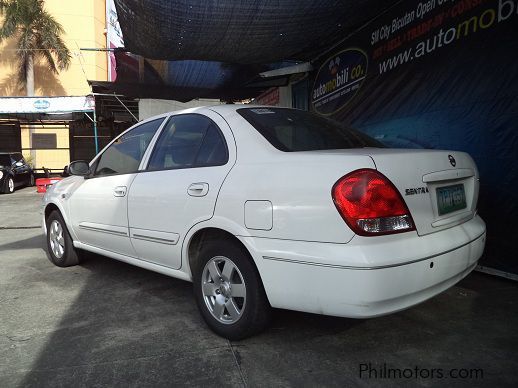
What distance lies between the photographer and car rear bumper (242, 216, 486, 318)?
2188mm

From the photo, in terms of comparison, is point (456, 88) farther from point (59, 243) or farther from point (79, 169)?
point (59, 243)

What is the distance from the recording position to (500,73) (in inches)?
151

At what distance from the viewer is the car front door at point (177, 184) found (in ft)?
9.48

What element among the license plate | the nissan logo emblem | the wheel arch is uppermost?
the nissan logo emblem

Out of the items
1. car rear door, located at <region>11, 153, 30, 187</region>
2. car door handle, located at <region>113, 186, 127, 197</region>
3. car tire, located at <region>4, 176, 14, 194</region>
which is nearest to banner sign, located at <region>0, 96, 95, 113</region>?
→ car rear door, located at <region>11, 153, 30, 187</region>

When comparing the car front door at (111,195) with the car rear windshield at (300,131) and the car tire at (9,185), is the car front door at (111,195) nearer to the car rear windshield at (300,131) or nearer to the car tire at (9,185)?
the car rear windshield at (300,131)

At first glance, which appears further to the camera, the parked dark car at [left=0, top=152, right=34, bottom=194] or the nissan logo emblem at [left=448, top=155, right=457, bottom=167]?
the parked dark car at [left=0, top=152, right=34, bottom=194]

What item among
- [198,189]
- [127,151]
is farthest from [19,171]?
Result: [198,189]

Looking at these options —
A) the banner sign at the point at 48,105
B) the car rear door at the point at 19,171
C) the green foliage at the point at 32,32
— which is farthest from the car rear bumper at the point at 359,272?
the green foliage at the point at 32,32

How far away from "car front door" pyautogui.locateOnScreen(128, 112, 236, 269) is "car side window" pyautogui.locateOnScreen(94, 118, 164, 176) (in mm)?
207

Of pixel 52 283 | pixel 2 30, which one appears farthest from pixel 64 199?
pixel 2 30

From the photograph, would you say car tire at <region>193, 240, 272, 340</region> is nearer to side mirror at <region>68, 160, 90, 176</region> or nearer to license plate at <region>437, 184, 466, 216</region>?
license plate at <region>437, 184, 466, 216</region>

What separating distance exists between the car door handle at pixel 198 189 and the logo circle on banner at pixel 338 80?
12.9 feet

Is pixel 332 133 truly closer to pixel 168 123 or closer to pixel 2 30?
pixel 168 123
